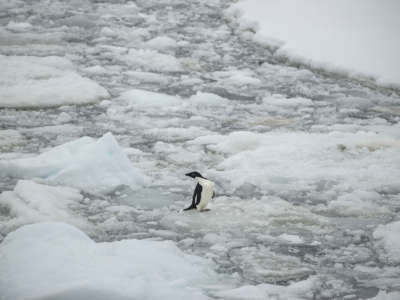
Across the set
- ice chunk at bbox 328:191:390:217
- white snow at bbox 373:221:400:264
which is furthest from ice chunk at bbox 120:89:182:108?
white snow at bbox 373:221:400:264

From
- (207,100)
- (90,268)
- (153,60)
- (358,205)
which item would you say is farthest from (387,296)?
(153,60)

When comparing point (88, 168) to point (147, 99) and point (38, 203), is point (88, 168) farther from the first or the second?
point (147, 99)

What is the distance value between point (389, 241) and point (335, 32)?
208 inches

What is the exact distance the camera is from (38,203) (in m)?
3.67

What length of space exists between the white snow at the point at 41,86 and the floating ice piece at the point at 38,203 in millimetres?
2197

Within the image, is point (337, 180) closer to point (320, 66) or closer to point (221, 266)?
point (221, 266)

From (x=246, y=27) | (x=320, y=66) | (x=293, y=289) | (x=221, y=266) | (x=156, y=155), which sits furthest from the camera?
(x=246, y=27)

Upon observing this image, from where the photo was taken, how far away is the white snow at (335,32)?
738 centimetres

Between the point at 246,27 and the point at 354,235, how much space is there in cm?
644

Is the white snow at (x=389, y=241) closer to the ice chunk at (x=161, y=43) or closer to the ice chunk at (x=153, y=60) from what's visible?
the ice chunk at (x=153, y=60)

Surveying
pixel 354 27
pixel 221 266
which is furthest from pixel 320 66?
pixel 221 266

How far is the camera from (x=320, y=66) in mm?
7617

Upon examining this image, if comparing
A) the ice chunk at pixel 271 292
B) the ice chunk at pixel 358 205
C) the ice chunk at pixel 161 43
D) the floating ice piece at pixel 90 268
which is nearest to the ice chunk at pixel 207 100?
the ice chunk at pixel 161 43

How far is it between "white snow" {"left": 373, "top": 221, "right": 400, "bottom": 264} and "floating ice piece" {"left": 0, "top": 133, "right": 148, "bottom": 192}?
157 centimetres
